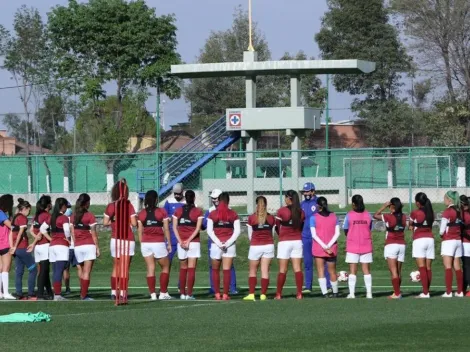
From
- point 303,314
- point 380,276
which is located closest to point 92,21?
point 380,276

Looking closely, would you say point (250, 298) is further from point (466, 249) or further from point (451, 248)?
point (466, 249)

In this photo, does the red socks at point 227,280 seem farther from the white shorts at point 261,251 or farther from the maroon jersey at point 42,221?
the maroon jersey at point 42,221

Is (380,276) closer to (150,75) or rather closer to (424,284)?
(424,284)

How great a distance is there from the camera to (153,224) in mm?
22734

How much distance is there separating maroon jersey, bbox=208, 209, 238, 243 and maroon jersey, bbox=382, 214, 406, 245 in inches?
112

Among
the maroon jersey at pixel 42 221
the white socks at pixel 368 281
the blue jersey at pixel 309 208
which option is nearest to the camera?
the white socks at pixel 368 281

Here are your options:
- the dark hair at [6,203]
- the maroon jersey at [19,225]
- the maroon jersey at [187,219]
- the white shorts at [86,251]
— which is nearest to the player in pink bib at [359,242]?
the maroon jersey at [187,219]

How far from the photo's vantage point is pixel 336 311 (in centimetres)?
1905

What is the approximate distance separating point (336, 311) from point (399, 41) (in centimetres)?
4798

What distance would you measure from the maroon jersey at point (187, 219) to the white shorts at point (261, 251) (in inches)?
43.7

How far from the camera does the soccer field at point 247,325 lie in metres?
14.8

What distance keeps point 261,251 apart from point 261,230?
0.40m

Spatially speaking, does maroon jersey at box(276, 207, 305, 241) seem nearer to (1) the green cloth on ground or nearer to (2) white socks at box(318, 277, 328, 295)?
(2) white socks at box(318, 277, 328, 295)

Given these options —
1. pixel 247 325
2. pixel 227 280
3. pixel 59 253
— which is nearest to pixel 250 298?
pixel 227 280
